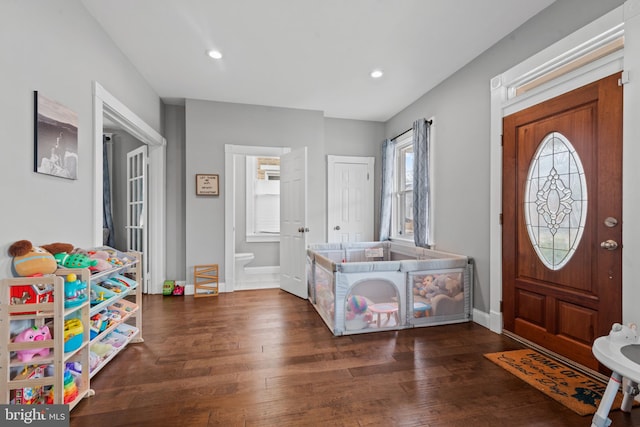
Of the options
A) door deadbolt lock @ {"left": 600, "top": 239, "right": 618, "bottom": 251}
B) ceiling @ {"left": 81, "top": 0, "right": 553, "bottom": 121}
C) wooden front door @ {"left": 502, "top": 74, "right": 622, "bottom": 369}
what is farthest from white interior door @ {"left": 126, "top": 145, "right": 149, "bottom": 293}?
door deadbolt lock @ {"left": 600, "top": 239, "right": 618, "bottom": 251}

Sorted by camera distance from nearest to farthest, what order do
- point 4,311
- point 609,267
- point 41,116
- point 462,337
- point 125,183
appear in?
point 4,311, point 41,116, point 609,267, point 462,337, point 125,183

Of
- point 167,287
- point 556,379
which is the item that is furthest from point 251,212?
point 556,379

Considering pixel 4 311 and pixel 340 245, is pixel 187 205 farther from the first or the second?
pixel 4 311

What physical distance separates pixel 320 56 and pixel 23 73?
2.26m

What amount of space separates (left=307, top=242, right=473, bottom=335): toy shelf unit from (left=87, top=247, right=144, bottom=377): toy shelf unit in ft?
5.64

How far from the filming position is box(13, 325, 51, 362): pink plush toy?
1.48m

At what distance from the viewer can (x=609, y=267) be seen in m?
1.84

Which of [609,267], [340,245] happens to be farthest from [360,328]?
[609,267]

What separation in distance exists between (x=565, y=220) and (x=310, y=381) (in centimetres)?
216

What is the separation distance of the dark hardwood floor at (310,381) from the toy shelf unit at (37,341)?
234mm

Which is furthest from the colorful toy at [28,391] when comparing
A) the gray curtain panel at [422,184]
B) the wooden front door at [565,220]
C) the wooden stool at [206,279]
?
the gray curtain panel at [422,184]

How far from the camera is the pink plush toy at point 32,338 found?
1.48 meters

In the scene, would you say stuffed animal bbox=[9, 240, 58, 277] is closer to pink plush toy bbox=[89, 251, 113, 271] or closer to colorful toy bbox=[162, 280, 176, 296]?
pink plush toy bbox=[89, 251, 113, 271]

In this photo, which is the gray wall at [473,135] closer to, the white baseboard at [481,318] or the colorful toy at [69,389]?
the white baseboard at [481,318]
